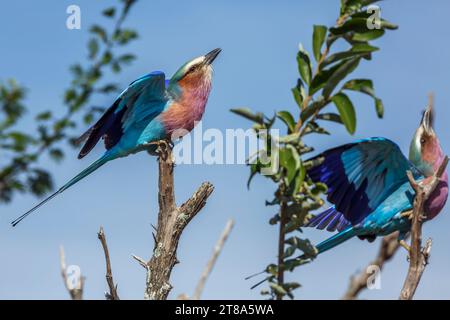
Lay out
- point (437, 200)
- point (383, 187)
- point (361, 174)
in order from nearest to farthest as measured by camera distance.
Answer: point (361, 174)
point (383, 187)
point (437, 200)

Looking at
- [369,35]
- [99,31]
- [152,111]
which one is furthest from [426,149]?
[99,31]

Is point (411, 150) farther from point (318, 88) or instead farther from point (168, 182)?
point (318, 88)

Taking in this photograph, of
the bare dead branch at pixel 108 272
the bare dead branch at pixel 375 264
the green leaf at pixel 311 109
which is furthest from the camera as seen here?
the bare dead branch at pixel 108 272

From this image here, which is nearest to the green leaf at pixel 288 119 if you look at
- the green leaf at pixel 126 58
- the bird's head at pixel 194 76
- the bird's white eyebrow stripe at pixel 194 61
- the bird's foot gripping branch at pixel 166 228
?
the green leaf at pixel 126 58

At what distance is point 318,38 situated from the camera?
244 centimetres

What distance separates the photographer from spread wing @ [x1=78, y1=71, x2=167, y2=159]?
593 cm

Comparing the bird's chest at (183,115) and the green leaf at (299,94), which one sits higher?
the bird's chest at (183,115)

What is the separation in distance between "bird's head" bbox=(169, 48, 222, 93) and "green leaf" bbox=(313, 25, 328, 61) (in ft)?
13.7

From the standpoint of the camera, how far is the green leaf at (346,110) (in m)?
2.34

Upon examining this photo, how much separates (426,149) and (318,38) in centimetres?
317

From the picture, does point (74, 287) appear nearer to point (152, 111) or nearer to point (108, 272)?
point (108, 272)

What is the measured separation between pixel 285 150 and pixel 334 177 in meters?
Answer: 1.67

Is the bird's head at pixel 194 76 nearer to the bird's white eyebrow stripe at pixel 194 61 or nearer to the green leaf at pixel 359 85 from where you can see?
the bird's white eyebrow stripe at pixel 194 61

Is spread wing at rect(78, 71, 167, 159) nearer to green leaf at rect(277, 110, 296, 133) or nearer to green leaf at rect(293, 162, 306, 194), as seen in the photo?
green leaf at rect(277, 110, 296, 133)
